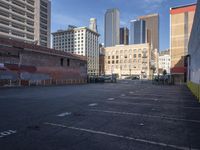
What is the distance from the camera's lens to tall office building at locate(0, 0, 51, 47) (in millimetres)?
74000

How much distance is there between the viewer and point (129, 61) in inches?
5143

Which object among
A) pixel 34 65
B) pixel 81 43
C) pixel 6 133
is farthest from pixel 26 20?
pixel 6 133

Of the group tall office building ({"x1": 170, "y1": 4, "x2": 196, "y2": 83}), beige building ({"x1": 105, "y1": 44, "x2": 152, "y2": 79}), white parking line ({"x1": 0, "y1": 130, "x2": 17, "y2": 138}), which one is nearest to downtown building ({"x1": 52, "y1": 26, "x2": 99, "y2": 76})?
beige building ({"x1": 105, "y1": 44, "x2": 152, "y2": 79})

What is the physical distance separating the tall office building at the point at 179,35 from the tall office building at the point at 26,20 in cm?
4353

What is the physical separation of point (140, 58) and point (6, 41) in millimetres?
102881

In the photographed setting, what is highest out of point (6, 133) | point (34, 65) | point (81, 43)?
point (81, 43)

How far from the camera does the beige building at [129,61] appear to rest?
126 m

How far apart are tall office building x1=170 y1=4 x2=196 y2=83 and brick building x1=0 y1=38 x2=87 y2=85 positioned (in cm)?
3041

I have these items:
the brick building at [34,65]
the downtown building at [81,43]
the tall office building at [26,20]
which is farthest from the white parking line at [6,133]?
the downtown building at [81,43]

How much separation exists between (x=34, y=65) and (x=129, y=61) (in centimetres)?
9816

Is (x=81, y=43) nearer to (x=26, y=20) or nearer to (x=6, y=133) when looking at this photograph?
(x=26, y=20)

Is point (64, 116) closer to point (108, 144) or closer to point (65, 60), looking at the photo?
point (108, 144)

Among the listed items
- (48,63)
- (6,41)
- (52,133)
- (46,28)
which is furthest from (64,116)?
(46,28)

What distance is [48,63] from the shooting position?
4144 cm
